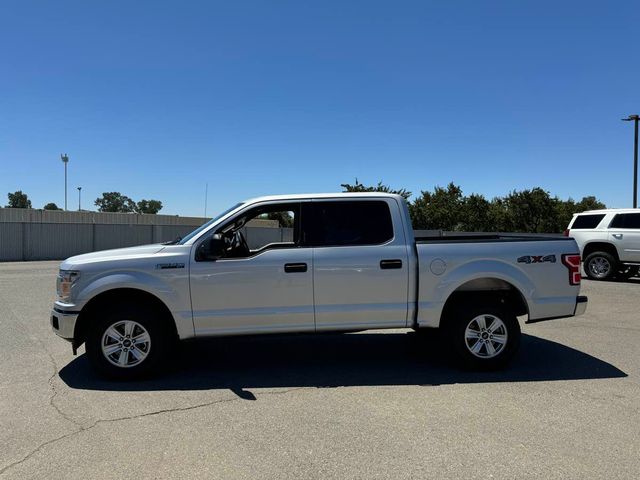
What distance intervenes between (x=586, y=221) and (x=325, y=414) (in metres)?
13.6

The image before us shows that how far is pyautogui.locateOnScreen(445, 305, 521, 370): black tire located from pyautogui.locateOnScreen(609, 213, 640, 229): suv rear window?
434 inches

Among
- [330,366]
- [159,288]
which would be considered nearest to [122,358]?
[159,288]

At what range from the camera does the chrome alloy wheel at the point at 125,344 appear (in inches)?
208

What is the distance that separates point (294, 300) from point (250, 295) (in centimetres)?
47

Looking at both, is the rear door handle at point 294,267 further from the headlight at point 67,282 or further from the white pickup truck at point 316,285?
the headlight at point 67,282

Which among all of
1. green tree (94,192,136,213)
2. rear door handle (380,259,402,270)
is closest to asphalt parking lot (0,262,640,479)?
rear door handle (380,259,402,270)

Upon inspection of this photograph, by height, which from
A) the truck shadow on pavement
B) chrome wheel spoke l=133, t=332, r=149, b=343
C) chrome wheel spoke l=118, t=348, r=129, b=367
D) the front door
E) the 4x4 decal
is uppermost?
the 4x4 decal

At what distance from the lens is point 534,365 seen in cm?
596

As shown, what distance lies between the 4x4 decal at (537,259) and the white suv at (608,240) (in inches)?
398

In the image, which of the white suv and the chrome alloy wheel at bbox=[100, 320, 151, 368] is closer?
the chrome alloy wheel at bbox=[100, 320, 151, 368]

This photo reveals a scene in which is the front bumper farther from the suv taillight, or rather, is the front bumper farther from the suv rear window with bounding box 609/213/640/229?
the suv rear window with bounding box 609/213/640/229

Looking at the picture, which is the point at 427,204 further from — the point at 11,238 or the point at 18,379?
the point at 18,379

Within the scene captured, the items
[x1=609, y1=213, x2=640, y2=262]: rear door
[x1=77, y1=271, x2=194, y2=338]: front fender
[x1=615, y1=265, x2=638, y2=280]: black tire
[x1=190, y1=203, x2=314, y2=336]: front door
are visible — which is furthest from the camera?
[x1=615, y1=265, x2=638, y2=280]: black tire

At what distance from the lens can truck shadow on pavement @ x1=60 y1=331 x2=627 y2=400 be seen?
209 inches
